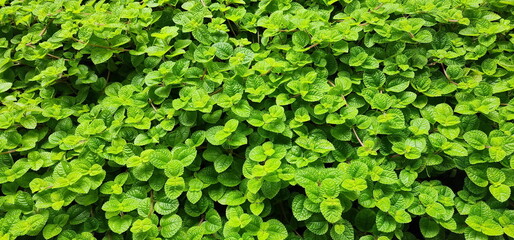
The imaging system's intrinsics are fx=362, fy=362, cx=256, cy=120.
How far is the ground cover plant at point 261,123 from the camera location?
1.46 m

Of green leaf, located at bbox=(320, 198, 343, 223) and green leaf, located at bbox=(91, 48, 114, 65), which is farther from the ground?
green leaf, located at bbox=(91, 48, 114, 65)

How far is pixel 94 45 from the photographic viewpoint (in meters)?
1.82

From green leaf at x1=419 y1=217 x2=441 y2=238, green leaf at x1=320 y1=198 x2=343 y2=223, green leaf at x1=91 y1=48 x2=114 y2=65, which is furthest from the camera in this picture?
green leaf at x1=91 y1=48 x2=114 y2=65

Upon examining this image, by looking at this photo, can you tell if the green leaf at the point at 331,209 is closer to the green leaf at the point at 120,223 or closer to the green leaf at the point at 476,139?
the green leaf at the point at 476,139

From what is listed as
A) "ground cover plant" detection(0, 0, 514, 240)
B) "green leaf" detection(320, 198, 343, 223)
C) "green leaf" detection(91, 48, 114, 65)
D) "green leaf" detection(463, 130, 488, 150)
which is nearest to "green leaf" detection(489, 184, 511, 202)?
"ground cover plant" detection(0, 0, 514, 240)

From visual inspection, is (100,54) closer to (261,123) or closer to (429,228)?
(261,123)

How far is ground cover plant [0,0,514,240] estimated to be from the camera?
146 centimetres

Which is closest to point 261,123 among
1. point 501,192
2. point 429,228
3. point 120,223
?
point 120,223

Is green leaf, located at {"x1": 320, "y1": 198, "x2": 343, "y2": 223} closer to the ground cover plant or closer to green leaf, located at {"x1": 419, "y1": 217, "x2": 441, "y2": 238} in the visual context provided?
the ground cover plant

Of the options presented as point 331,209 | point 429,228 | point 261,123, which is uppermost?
point 261,123

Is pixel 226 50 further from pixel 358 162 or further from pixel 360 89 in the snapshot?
pixel 358 162

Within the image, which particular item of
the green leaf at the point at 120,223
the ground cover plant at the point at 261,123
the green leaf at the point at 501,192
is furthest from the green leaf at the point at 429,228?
the green leaf at the point at 120,223

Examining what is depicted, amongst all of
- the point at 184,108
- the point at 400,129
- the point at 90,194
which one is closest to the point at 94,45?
the point at 184,108

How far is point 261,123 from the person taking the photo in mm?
1552
